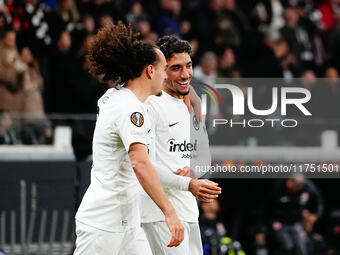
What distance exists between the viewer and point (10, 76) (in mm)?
9398

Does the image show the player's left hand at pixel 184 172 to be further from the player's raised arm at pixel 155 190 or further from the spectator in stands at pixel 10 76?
the spectator in stands at pixel 10 76

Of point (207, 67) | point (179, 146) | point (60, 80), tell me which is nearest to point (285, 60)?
point (207, 67)

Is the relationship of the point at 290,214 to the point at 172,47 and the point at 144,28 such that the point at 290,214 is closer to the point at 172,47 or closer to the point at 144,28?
the point at 144,28

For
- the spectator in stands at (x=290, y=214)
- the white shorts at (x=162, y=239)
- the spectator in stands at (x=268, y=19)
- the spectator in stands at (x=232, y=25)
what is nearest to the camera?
the white shorts at (x=162, y=239)

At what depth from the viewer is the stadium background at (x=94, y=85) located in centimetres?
841

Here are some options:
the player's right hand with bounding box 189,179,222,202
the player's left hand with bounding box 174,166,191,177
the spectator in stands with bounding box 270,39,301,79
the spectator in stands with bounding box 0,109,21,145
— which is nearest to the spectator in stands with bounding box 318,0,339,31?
the spectator in stands with bounding box 270,39,301,79

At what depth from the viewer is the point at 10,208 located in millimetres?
8375

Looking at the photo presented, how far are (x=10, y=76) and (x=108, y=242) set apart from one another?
5214mm

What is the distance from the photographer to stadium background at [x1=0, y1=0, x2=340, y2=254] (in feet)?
27.6

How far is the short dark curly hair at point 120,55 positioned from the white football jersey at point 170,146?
84 centimetres

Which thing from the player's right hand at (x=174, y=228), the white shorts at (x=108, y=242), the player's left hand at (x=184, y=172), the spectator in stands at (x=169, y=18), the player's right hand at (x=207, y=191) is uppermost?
the spectator in stands at (x=169, y=18)

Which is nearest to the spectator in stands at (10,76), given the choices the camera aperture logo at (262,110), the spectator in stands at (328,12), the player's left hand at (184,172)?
the camera aperture logo at (262,110)

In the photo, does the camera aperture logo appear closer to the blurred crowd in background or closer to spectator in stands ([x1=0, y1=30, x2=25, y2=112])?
the blurred crowd in background

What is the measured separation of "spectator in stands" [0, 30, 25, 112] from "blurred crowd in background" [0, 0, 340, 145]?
0.01 m
